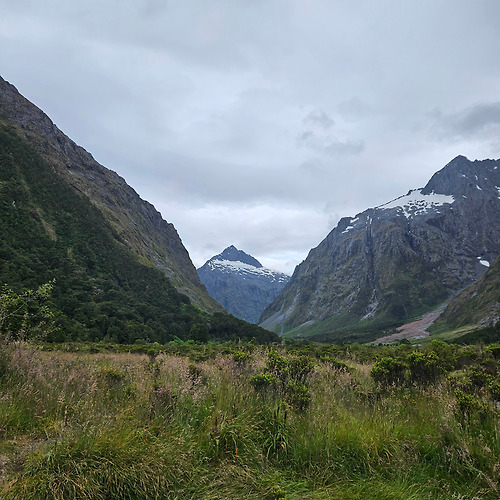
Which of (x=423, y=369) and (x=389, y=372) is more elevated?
(x=423, y=369)

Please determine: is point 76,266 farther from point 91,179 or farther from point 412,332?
point 412,332

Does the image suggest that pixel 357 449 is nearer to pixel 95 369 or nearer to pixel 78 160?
pixel 95 369

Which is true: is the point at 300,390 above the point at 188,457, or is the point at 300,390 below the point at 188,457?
above

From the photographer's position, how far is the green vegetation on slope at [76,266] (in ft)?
200

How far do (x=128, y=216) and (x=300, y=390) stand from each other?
166m

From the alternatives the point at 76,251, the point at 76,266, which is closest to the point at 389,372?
the point at 76,266

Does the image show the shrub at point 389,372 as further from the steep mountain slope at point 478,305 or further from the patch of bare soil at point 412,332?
the patch of bare soil at point 412,332

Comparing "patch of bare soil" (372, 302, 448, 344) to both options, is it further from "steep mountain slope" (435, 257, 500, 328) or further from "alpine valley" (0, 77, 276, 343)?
"alpine valley" (0, 77, 276, 343)

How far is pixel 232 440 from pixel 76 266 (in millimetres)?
90141

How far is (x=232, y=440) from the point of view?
469 centimetres

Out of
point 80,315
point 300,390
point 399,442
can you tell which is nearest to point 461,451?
point 399,442

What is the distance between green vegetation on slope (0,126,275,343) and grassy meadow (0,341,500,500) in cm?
4338

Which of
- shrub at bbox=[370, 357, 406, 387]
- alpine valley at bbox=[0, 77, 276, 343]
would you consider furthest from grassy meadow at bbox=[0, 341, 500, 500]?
alpine valley at bbox=[0, 77, 276, 343]

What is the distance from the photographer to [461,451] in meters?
4.57
